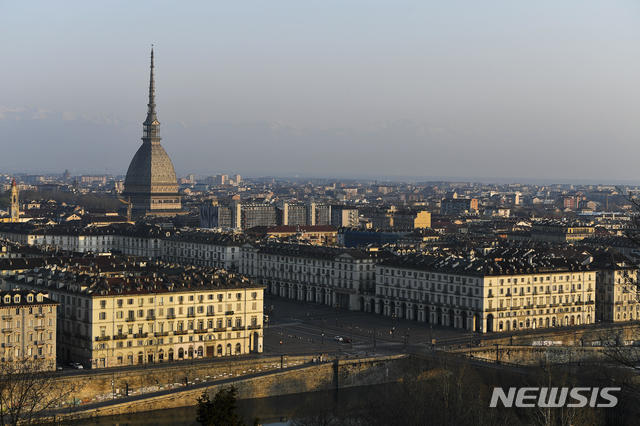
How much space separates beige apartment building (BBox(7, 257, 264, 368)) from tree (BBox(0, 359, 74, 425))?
4.44 metres

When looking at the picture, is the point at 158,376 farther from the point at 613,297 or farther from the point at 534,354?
the point at 613,297

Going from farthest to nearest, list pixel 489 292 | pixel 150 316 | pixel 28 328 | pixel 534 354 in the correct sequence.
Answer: pixel 489 292 → pixel 534 354 → pixel 150 316 → pixel 28 328

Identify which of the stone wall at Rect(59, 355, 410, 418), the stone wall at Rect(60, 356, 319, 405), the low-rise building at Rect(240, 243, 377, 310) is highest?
the low-rise building at Rect(240, 243, 377, 310)

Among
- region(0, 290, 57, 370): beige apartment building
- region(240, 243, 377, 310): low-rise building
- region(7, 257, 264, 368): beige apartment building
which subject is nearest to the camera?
region(0, 290, 57, 370): beige apartment building

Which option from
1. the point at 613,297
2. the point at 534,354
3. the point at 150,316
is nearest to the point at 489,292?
the point at 534,354

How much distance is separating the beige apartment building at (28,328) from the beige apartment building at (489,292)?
30847 millimetres

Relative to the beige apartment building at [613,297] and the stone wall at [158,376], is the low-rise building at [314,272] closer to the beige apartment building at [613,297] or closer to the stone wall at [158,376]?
the beige apartment building at [613,297]

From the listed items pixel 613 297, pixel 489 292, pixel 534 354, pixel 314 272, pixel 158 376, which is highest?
pixel 489 292

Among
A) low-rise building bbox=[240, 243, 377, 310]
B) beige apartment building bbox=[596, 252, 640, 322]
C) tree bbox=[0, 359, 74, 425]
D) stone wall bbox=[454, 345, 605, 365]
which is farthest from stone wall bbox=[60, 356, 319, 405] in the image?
beige apartment building bbox=[596, 252, 640, 322]

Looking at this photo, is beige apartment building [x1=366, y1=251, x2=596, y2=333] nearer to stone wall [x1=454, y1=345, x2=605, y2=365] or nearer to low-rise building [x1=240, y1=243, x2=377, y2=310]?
low-rise building [x1=240, y1=243, x2=377, y2=310]

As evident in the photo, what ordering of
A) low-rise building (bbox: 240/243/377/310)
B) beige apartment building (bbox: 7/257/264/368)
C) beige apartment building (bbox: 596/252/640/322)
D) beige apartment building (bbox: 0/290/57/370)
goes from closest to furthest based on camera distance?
beige apartment building (bbox: 0/290/57/370) < beige apartment building (bbox: 7/257/264/368) < beige apartment building (bbox: 596/252/640/322) < low-rise building (bbox: 240/243/377/310)

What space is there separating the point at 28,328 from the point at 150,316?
7289 millimetres

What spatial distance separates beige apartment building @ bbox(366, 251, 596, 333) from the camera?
75500 mm

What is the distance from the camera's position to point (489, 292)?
7531 cm
